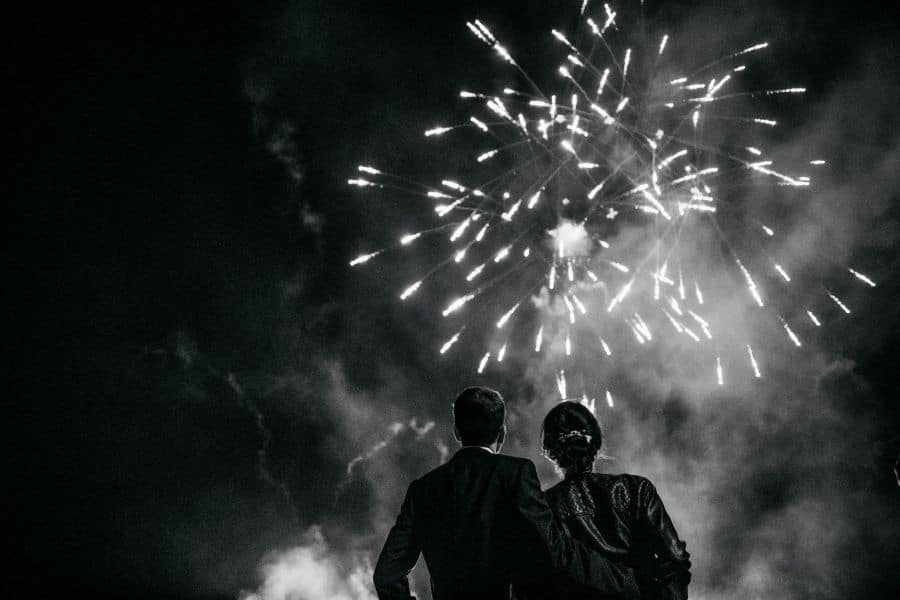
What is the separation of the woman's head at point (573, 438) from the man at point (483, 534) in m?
0.41

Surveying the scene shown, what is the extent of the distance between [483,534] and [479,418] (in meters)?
0.53

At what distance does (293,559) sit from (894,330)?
55.7 ft

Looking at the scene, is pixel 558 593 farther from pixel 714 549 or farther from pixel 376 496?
pixel 376 496

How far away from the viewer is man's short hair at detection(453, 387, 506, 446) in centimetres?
270

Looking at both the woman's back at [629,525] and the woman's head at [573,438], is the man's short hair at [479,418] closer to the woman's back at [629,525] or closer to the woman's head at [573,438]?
the woman's head at [573,438]

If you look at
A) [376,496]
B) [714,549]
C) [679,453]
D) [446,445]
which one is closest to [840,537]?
[714,549]

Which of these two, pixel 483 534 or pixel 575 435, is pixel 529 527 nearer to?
pixel 483 534

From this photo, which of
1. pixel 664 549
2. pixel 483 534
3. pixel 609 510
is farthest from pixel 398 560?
pixel 664 549

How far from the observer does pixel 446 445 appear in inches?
741

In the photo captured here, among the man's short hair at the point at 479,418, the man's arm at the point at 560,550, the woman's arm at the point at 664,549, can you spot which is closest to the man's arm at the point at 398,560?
the man's short hair at the point at 479,418

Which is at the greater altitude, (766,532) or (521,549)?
(766,532)

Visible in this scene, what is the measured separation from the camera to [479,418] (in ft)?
8.87

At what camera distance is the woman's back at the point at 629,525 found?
8.63ft

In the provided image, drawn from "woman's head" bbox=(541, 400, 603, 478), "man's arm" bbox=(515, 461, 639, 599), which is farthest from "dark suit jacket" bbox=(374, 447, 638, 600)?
"woman's head" bbox=(541, 400, 603, 478)
